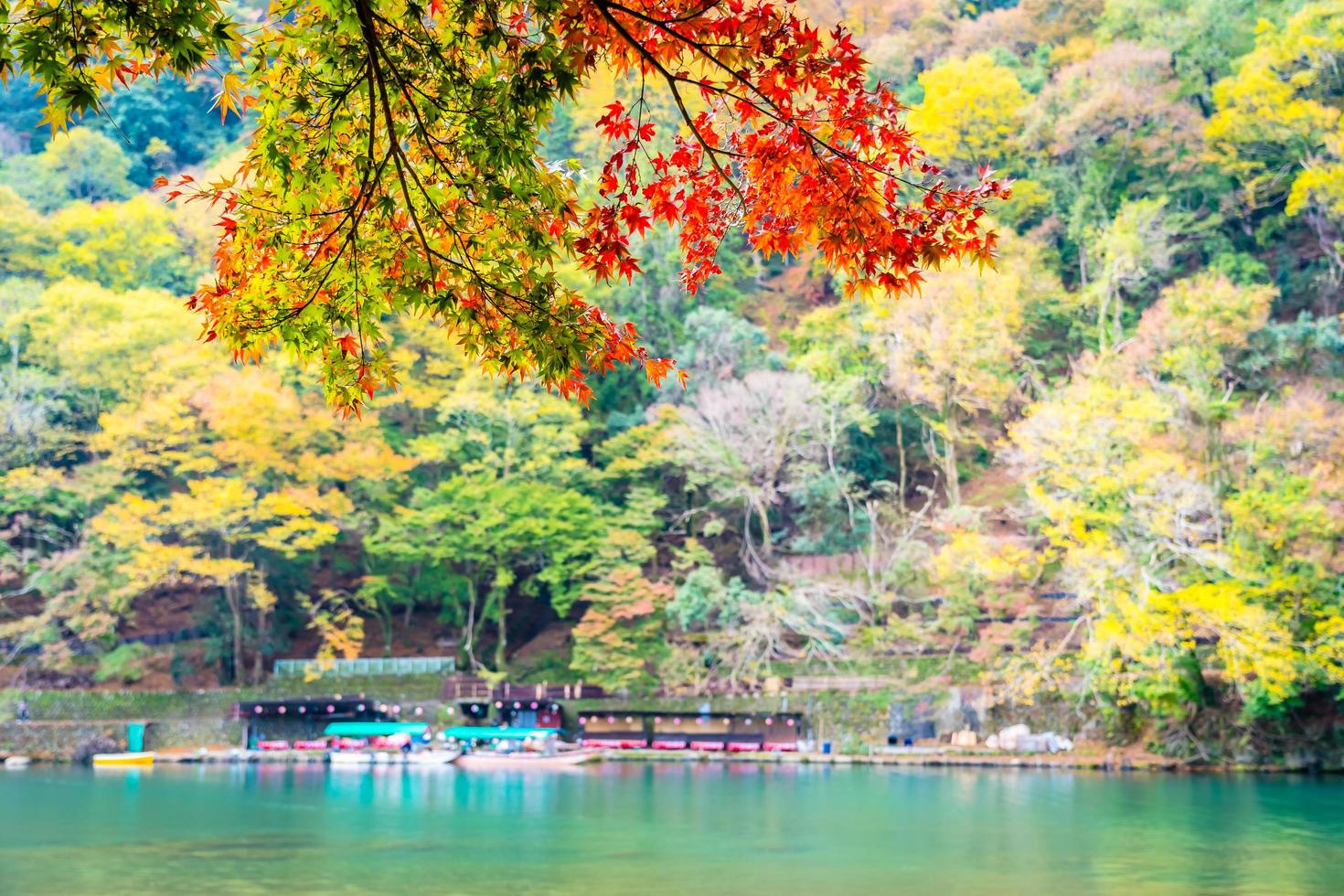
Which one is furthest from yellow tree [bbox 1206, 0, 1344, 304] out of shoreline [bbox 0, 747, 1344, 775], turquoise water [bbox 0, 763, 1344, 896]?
turquoise water [bbox 0, 763, 1344, 896]

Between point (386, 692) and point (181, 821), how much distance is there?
11.6 metres

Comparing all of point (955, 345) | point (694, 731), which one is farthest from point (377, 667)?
point (955, 345)

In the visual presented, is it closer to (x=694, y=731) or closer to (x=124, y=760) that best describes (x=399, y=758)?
(x=124, y=760)

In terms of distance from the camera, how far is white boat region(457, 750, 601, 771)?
2647 centimetres

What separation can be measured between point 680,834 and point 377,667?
15.7 meters

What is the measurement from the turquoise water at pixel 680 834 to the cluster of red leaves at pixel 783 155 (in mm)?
9148

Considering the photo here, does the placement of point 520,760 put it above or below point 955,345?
below

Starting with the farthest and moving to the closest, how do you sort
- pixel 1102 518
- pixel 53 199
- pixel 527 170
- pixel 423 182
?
pixel 53 199 < pixel 1102 518 < pixel 423 182 < pixel 527 170

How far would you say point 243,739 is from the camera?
28250 millimetres

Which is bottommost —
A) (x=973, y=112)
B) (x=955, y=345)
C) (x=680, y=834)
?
(x=680, y=834)

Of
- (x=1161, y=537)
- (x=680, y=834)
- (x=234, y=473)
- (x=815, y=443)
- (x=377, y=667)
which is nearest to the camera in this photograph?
(x=680, y=834)

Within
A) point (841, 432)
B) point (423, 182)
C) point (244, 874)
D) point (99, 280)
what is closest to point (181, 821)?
point (244, 874)

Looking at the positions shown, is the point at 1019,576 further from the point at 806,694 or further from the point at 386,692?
the point at 386,692

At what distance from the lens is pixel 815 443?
97.4ft
